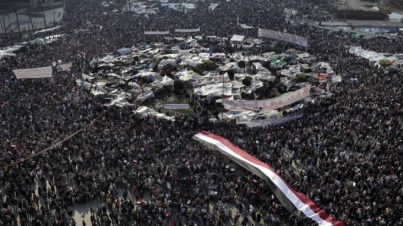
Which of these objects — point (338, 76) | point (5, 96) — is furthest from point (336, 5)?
point (5, 96)

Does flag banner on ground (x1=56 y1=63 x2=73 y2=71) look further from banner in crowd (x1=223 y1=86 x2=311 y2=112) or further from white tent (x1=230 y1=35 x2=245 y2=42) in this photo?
white tent (x1=230 y1=35 x2=245 y2=42)

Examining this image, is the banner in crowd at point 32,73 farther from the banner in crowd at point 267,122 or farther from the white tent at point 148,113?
the banner in crowd at point 267,122

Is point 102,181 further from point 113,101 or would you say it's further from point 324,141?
point 324,141

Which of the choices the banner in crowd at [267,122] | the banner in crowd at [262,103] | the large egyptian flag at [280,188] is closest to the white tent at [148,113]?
the banner in crowd at [262,103]

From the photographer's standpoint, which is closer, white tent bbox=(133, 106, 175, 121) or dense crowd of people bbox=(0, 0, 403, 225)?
dense crowd of people bbox=(0, 0, 403, 225)

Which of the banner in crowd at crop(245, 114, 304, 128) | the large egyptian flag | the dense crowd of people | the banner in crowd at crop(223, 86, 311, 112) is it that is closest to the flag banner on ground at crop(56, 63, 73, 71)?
the dense crowd of people

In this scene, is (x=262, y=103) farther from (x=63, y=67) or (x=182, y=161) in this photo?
(x=63, y=67)
